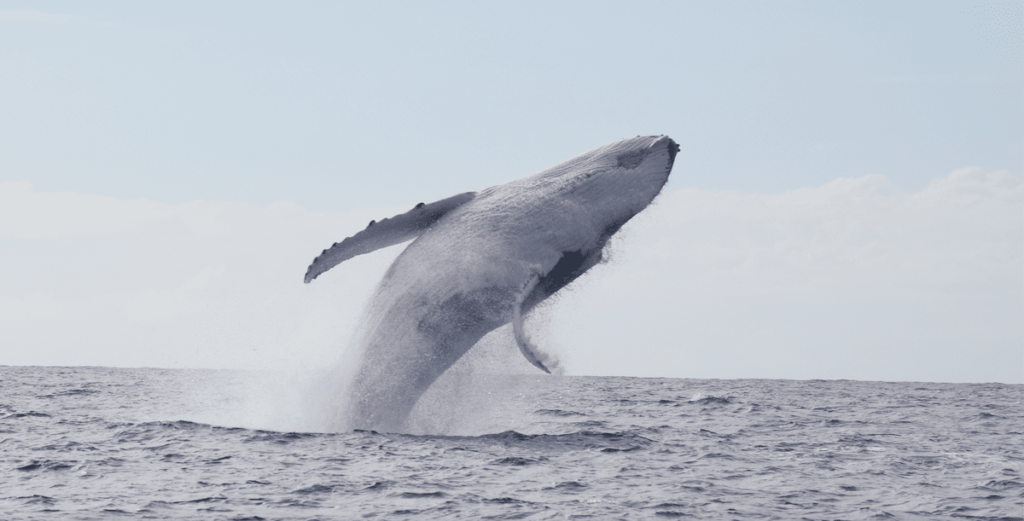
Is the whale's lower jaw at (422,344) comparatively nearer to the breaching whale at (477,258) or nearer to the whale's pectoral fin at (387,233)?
the breaching whale at (477,258)

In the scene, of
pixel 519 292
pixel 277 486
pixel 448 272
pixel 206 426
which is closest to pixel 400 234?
pixel 448 272

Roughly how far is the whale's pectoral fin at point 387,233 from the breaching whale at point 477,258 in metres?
0.01

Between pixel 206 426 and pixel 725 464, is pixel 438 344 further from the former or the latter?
pixel 206 426

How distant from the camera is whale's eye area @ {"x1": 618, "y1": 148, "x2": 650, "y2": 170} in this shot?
33.0ft

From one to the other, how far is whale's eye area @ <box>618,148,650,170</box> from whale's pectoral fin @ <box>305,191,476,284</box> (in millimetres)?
1597

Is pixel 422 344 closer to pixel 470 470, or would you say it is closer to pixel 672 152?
pixel 470 470

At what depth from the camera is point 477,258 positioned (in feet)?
31.1

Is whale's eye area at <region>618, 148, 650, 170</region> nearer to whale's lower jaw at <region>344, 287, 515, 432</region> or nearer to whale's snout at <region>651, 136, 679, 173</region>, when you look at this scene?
whale's snout at <region>651, 136, 679, 173</region>

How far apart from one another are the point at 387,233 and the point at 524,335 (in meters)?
1.84

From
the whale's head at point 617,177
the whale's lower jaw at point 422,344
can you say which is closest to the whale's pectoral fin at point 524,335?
the whale's lower jaw at point 422,344

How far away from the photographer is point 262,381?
44.6ft

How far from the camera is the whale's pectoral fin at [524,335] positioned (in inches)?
361

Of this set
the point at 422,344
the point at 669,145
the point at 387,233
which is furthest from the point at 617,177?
the point at 422,344

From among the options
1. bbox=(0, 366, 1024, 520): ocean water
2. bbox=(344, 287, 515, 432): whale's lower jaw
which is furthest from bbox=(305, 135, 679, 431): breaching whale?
bbox=(0, 366, 1024, 520): ocean water
